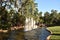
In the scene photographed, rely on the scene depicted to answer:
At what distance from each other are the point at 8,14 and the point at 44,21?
165 ft

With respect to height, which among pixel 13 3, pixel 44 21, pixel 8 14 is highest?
pixel 13 3

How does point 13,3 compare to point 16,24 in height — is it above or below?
above

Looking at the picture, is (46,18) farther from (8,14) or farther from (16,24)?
A: (8,14)

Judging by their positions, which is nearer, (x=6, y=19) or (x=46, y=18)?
(x=6, y=19)

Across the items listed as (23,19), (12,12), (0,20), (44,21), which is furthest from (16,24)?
(44,21)

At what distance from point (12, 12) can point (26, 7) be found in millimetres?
5186

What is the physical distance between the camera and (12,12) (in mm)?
50031

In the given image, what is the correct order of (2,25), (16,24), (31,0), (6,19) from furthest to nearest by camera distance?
(16,24) → (31,0) → (6,19) → (2,25)

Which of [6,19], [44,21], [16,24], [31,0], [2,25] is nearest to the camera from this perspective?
[2,25]

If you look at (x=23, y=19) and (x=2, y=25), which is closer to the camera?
(x=2, y=25)

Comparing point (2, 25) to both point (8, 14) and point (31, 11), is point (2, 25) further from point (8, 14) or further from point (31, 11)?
point (31, 11)

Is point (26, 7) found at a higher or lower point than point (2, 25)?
higher

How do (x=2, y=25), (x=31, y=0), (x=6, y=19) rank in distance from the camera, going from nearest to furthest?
1. (x=2, y=25)
2. (x=6, y=19)
3. (x=31, y=0)

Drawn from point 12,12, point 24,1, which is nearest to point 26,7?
point 24,1
